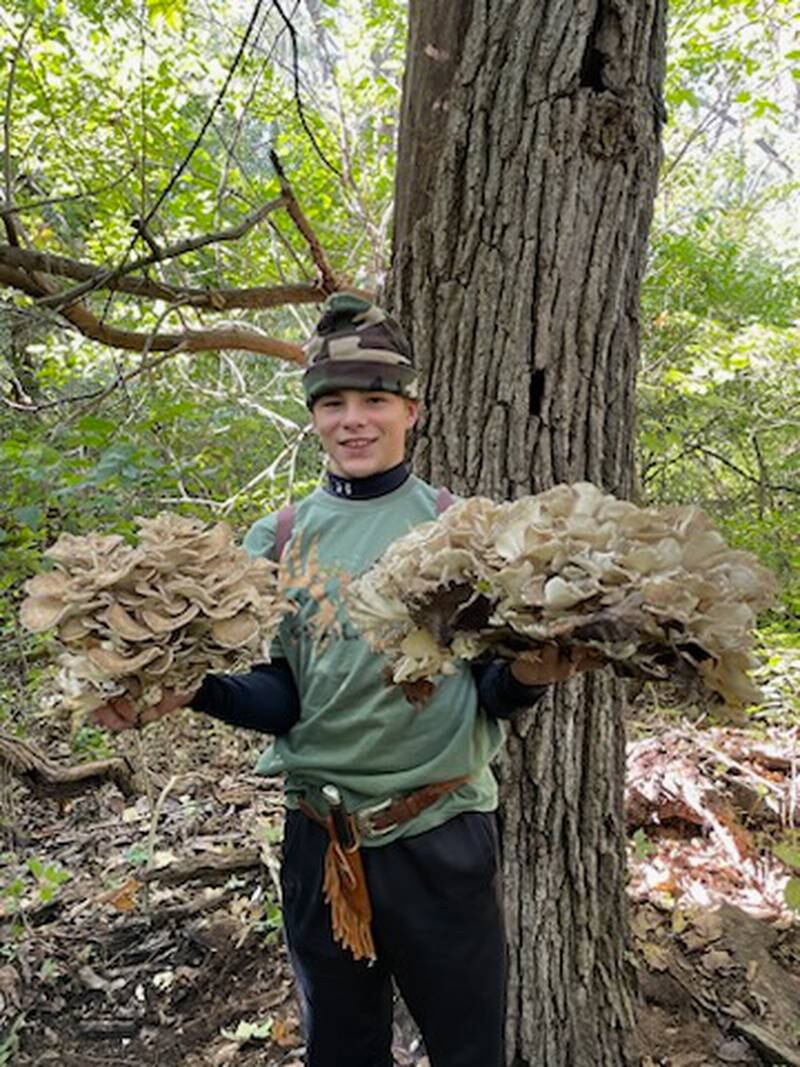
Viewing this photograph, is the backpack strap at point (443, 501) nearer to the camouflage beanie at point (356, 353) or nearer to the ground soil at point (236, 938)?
the camouflage beanie at point (356, 353)

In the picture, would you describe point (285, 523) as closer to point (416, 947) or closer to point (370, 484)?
point (370, 484)

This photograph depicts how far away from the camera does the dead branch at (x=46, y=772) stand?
3287 millimetres

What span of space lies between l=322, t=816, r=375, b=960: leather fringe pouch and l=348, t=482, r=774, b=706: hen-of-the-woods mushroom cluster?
2.28 feet

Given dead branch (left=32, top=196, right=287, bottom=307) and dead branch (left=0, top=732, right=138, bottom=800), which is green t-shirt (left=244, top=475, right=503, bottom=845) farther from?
dead branch (left=0, top=732, right=138, bottom=800)

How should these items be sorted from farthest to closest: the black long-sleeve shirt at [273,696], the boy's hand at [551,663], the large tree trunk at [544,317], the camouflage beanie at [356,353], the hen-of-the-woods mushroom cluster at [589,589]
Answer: the large tree trunk at [544,317]
the camouflage beanie at [356,353]
the black long-sleeve shirt at [273,696]
the boy's hand at [551,663]
the hen-of-the-woods mushroom cluster at [589,589]

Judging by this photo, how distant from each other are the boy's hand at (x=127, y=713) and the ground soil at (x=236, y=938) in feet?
5.92

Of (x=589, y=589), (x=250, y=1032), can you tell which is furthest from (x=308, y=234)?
(x=250, y=1032)

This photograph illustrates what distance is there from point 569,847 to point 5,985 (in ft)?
7.64

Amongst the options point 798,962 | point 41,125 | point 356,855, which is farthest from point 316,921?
point 41,125

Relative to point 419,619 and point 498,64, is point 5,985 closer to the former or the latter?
point 419,619

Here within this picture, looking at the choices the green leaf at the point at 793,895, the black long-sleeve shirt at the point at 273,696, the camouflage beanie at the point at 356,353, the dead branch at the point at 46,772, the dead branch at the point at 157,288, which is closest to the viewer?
the black long-sleeve shirt at the point at 273,696

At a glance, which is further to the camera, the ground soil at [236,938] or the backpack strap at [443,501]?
the ground soil at [236,938]

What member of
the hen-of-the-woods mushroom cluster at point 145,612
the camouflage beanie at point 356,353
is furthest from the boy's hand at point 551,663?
the camouflage beanie at point 356,353

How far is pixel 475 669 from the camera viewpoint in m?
1.72
